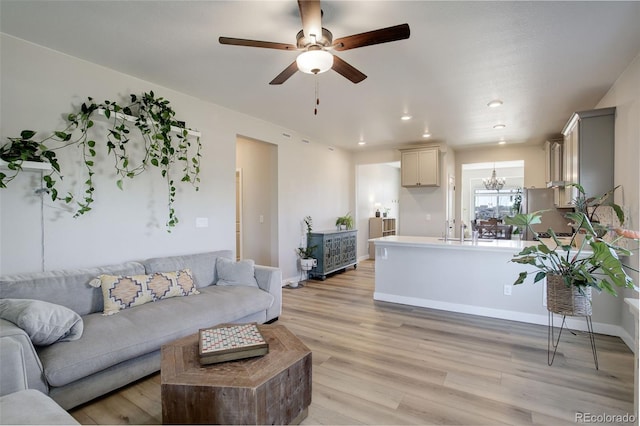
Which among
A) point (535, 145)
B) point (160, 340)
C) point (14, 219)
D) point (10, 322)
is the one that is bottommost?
point (160, 340)

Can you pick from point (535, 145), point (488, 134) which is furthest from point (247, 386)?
point (535, 145)

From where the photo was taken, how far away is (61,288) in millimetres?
2383

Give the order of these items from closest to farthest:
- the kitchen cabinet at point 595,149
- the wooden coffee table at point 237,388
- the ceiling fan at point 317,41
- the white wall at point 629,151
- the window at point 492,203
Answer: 1. the wooden coffee table at point 237,388
2. the ceiling fan at point 317,41
3. the white wall at point 629,151
4. the kitchen cabinet at point 595,149
5. the window at point 492,203

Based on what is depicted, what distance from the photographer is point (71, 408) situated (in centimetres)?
197

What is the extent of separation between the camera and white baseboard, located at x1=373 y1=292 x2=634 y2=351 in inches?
125

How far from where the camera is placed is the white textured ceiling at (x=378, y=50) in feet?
6.93

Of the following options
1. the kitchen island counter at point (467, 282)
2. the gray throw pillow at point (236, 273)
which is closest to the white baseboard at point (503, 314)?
the kitchen island counter at point (467, 282)

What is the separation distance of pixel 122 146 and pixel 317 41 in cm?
220

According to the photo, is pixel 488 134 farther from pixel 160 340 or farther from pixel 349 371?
pixel 160 340

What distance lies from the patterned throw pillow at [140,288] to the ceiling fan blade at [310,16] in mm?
2385

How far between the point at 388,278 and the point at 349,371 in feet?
6.77

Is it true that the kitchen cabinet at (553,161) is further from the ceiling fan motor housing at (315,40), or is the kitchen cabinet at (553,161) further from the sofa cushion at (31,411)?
the sofa cushion at (31,411)

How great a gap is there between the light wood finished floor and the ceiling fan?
2.24 meters

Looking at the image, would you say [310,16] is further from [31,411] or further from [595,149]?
[595,149]
